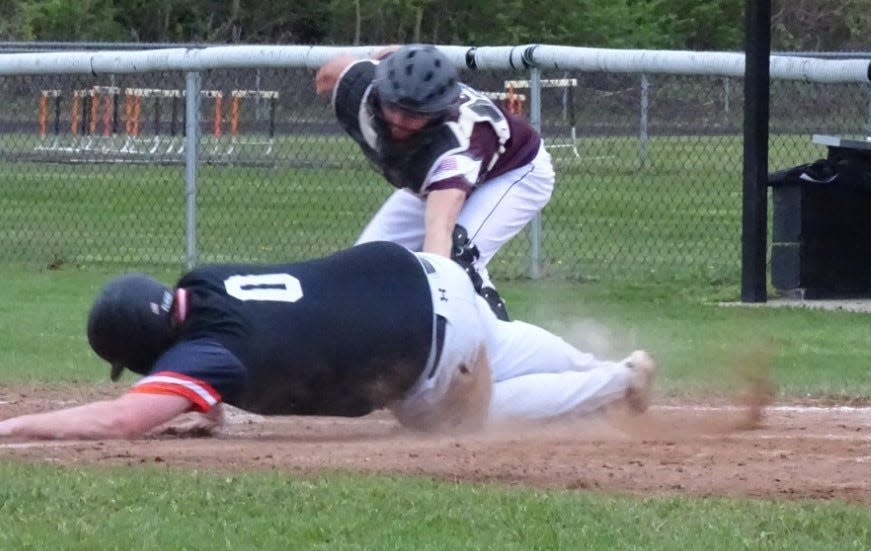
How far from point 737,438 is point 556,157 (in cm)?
1024

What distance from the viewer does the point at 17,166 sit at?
18.6 meters

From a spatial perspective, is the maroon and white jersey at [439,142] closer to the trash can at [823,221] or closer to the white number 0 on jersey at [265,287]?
the white number 0 on jersey at [265,287]

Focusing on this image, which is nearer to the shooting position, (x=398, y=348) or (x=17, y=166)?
(x=398, y=348)

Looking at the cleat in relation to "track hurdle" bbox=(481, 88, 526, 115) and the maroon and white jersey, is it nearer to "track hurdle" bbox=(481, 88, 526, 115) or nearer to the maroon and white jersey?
→ the maroon and white jersey

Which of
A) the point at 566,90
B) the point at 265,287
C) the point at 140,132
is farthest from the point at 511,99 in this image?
the point at 265,287

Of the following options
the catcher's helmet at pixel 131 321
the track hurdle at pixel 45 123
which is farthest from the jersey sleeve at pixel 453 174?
the track hurdle at pixel 45 123

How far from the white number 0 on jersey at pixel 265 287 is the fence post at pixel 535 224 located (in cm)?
653

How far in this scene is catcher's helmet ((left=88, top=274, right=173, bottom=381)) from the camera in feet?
19.1

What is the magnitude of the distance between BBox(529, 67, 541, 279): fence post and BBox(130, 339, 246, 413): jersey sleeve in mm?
6842

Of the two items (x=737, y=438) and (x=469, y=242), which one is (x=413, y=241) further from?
(x=737, y=438)

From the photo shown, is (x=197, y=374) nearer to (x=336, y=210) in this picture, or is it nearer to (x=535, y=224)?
(x=535, y=224)

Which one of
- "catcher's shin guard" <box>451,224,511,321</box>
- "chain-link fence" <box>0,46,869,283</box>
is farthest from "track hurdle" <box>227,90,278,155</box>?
"catcher's shin guard" <box>451,224,511,321</box>

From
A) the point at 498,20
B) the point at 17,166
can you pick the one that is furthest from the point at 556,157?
the point at 498,20

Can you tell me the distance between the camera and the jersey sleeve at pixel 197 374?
19.0 feet
